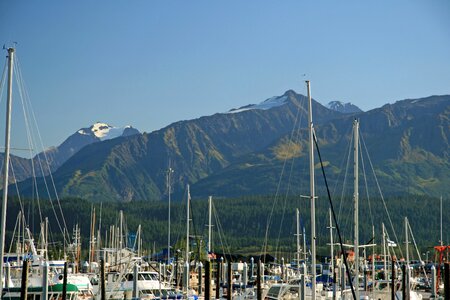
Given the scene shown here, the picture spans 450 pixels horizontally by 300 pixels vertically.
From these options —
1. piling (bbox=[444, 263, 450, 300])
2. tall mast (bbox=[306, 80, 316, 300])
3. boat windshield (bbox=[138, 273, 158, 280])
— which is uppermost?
tall mast (bbox=[306, 80, 316, 300])

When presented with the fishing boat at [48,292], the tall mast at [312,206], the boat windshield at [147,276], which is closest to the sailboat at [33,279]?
the fishing boat at [48,292]

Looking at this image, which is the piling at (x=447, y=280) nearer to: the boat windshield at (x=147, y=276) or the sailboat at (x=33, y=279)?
the sailboat at (x=33, y=279)

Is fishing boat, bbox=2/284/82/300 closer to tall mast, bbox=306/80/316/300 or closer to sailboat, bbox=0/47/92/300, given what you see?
sailboat, bbox=0/47/92/300

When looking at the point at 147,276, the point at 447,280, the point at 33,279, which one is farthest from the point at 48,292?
the point at 447,280

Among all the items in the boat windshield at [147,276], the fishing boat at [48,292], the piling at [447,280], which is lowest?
the fishing boat at [48,292]

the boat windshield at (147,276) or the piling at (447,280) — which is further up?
the piling at (447,280)

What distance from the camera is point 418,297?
75000 mm

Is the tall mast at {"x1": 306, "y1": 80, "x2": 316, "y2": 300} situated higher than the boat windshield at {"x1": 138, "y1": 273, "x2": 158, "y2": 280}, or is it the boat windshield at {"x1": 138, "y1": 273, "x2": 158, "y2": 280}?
the tall mast at {"x1": 306, "y1": 80, "x2": 316, "y2": 300}

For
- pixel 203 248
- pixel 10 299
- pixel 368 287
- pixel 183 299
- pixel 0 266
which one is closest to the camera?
pixel 0 266

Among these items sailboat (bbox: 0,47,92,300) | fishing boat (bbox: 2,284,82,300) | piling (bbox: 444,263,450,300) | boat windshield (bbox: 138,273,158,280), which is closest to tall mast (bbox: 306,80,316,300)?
piling (bbox: 444,263,450,300)

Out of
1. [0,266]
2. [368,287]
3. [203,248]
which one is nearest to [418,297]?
[368,287]

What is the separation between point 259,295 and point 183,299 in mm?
6047

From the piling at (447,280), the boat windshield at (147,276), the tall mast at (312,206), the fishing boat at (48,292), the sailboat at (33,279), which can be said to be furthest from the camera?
the boat windshield at (147,276)

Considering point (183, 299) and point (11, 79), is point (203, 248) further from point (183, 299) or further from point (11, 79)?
point (11, 79)
